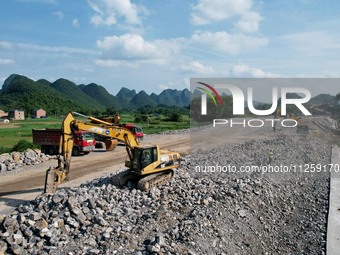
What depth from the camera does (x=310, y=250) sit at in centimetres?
1263

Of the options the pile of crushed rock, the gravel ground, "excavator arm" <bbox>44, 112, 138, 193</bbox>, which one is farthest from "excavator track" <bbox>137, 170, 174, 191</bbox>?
the pile of crushed rock

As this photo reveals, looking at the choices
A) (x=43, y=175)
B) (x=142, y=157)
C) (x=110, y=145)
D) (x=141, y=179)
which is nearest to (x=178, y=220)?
(x=141, y=179)

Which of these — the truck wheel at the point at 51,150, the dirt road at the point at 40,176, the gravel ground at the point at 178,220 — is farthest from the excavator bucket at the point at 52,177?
the truck wheel at the point at 51,150

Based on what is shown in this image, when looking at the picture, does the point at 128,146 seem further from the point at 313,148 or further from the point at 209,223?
the point at 313,148

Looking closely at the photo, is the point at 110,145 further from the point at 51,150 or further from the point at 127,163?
the point at 127,163

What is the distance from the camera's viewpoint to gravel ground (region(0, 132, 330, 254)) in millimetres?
11016

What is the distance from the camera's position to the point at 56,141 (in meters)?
27.9

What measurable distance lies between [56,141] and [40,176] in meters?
7.48

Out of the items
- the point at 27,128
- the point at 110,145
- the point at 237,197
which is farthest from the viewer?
the point at 27,128

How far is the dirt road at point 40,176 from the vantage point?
16.6 m

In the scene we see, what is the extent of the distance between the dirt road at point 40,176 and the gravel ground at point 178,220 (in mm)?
2726

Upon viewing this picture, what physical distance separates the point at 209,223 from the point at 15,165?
16067 mm

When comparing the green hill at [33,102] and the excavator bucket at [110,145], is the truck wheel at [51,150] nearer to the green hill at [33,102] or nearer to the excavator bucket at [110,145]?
the excavator bucket at [110,145]

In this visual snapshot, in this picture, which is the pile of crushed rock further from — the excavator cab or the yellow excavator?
the excavator cab
